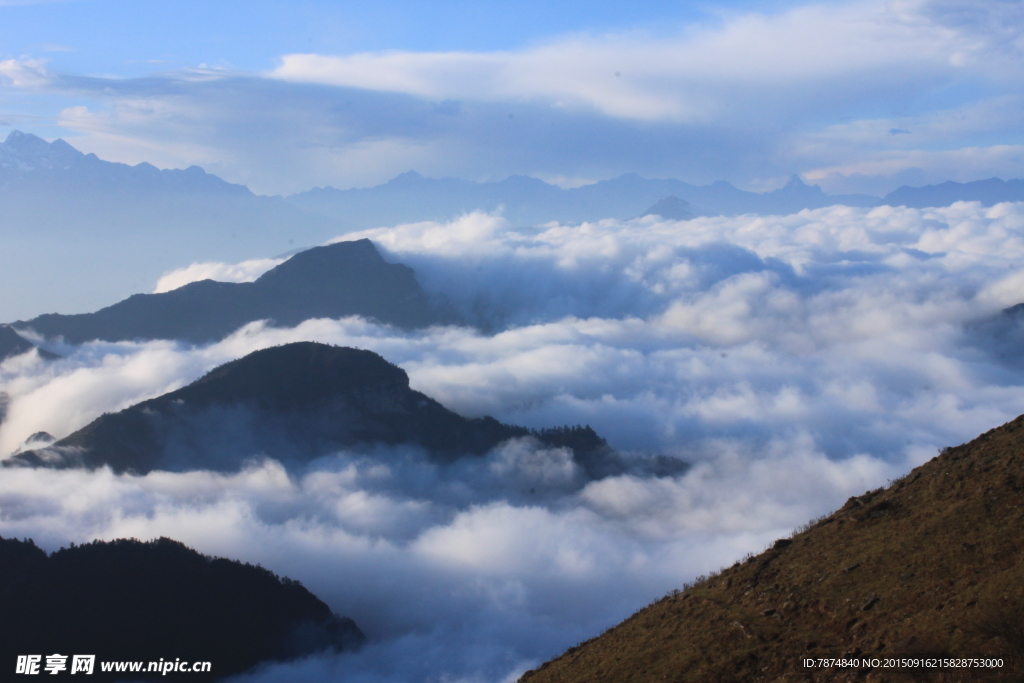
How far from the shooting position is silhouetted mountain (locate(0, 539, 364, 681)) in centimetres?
10394

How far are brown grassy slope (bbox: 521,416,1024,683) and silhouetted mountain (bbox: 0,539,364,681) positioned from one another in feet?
279

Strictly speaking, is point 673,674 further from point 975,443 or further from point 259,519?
point 259,519

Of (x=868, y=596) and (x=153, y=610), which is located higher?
(x=868, y=596)

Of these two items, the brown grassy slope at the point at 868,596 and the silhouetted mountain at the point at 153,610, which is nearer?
the brown grassy slope at the point at 868,596

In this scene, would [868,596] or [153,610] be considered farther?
[153,610]

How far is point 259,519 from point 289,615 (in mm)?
69824

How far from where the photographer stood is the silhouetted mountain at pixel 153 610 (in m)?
104

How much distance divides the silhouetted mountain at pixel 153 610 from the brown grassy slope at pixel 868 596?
279 feet

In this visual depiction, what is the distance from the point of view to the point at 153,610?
110375 mm

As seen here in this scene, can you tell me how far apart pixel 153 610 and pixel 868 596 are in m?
111

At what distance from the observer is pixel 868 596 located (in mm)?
33750

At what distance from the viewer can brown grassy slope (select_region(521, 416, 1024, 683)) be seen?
1110 inches

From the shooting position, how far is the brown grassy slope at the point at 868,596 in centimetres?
2819

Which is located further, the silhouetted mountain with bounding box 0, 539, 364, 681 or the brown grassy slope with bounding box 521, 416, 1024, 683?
the silhouetted mountain with bounding box 0, 539, 364, 681
